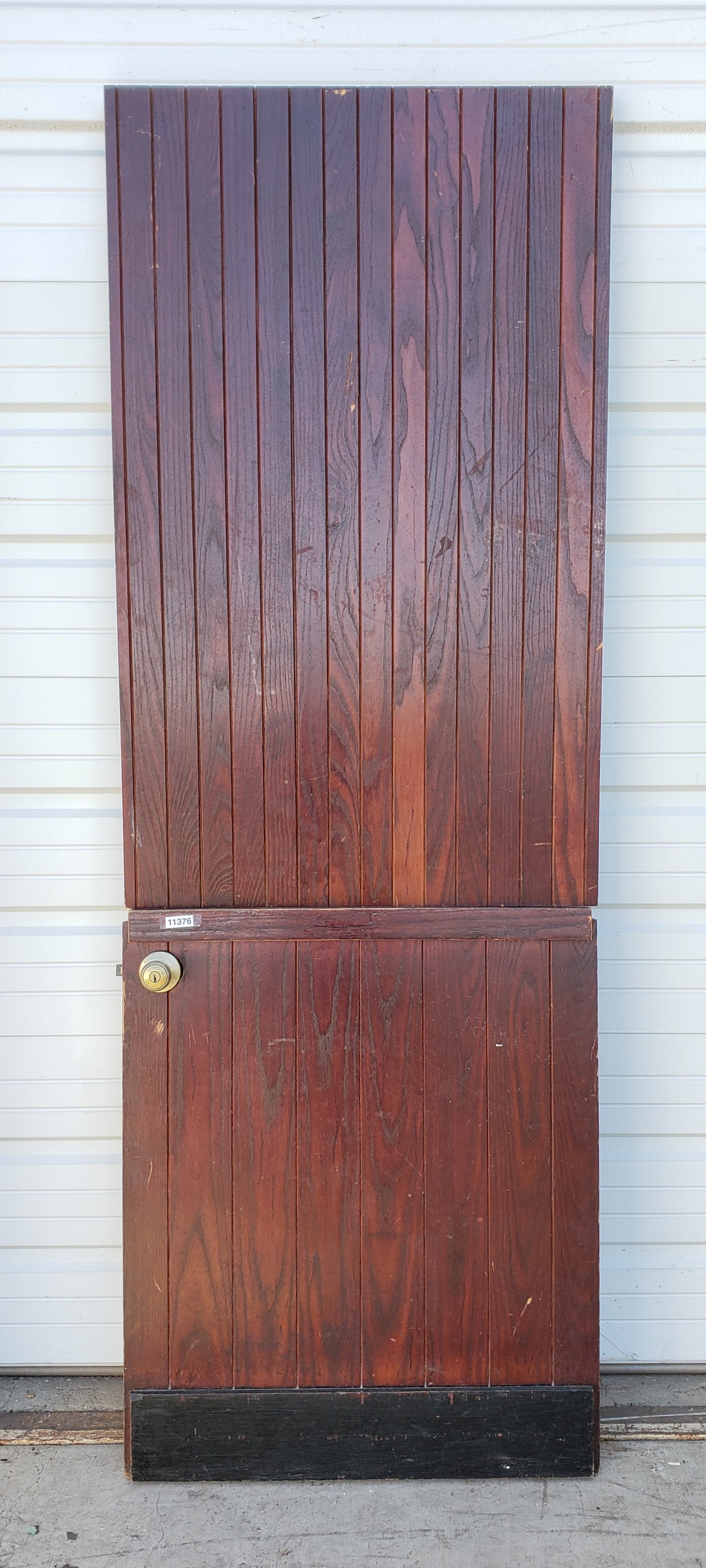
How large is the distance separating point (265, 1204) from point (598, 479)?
5.15 feet

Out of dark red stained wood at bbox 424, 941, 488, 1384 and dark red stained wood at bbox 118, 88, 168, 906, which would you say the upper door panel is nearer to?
dark red stained wood at bbox 118, 88, 168, 906

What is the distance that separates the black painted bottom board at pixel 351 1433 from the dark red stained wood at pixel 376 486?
1001 mm

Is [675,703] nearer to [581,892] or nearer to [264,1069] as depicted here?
[581,892]

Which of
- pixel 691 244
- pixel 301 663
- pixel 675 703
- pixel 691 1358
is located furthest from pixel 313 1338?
pixel 691 244

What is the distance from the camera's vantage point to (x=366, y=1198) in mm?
1839

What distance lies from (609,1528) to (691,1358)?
1.54 ft

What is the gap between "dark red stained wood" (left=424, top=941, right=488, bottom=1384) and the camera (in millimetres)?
1839

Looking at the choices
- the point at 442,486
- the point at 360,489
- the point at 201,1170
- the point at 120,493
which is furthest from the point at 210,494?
the point at 201,1170

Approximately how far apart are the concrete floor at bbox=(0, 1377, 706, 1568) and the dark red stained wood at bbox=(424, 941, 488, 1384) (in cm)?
23

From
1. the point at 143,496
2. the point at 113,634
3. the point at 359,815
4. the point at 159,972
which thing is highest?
the point at 143,496

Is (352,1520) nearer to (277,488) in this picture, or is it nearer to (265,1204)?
(265,1204)

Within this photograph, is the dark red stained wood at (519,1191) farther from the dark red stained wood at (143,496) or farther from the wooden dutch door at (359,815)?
the dark red stained wood at (143,496)

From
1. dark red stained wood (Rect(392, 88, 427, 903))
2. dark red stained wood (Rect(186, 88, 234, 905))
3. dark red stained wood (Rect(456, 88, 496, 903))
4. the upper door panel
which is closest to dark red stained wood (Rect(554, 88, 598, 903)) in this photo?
the upper door panel

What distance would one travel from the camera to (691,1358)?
2102 mm
